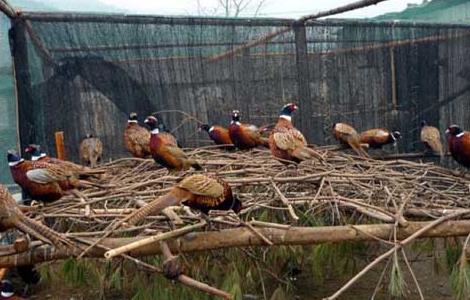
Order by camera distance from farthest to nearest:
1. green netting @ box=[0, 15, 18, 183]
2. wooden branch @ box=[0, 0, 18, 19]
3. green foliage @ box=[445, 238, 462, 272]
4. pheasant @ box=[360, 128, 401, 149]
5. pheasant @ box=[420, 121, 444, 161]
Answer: pheasant @ box=[420, 121, 444, 161]
pheasant @ box=[360, 128, 401, 149]
green netting @ box=[0, 15, 18, 183]
wooden branch @ box=[0, 0, 18, 19]
green foliage @ box=[445, 238, 462, 272]

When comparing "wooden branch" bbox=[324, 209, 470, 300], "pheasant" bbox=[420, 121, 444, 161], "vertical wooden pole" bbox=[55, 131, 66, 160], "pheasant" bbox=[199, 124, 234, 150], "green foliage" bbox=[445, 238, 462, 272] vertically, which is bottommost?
"green foliage" bbox=[445, 238, 462, 272]

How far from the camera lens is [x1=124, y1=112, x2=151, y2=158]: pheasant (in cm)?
513

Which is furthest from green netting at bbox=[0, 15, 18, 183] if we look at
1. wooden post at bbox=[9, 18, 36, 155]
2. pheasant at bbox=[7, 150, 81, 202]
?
pheasant at bbox=[7, 150, 81, 202]

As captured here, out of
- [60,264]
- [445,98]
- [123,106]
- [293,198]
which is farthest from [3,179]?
[445,98]

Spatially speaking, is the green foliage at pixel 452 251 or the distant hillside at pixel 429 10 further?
the distant hillside at pixel 429 10

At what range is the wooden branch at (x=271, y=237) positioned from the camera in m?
2.87

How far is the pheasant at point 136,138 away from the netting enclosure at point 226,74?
0.22m

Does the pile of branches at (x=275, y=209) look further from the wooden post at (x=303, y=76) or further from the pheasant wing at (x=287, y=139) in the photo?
the wooden post at (x=303, y=76)

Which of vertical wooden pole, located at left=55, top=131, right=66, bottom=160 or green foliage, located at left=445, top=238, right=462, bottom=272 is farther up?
vertical wooden pole, located at left=55, top=131, right=66, bottom=160

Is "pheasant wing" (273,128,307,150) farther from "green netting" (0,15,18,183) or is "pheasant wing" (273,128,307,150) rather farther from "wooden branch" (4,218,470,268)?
"green netting" (0,15,18,183)

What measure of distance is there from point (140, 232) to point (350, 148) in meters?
2.92

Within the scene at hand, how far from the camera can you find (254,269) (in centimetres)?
384

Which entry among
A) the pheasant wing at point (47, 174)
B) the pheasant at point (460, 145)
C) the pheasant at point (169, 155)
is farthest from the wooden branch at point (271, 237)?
the pheasant at point (460, 145)

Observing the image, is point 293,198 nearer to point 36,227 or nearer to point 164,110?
point 36,227
